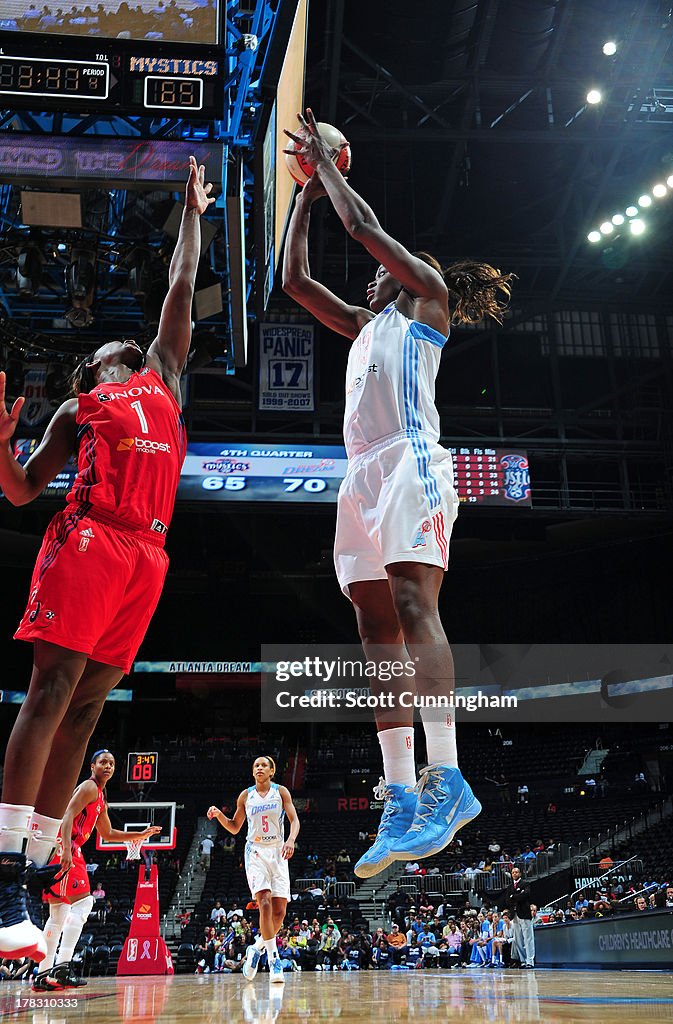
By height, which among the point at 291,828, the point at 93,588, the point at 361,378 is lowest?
the point at 291,828

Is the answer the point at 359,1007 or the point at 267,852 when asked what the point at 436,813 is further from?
the point at 267,852

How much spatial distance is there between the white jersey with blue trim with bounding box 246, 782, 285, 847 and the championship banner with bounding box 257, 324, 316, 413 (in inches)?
349

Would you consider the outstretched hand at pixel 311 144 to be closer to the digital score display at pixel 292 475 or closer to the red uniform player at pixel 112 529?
the red uniform player at pixel 112 529

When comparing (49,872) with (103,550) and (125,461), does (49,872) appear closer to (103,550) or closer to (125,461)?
(103,550)

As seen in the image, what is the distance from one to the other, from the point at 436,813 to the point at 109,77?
6756 millimetres

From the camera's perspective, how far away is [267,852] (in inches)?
332

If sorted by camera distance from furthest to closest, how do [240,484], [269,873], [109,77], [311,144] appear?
[240,484] < [269,873] < [109,77] < [311,144]

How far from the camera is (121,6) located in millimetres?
7312

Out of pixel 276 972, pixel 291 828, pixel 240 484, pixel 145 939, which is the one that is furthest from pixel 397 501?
pixel 240 484

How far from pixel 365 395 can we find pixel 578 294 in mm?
16620

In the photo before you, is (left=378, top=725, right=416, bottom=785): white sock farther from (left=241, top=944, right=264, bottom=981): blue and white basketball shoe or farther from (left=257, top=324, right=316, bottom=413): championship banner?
(left=257, top=324, right=316, bottom=413): championship banner

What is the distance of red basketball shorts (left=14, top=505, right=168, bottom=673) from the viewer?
9.71ft

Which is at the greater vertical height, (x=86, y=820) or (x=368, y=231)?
(x=368, y=231)

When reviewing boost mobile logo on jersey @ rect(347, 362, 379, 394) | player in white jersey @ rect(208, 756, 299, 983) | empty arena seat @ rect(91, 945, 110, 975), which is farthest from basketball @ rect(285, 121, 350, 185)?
empty arena seat @ rect(91, 945, 110, 975)
